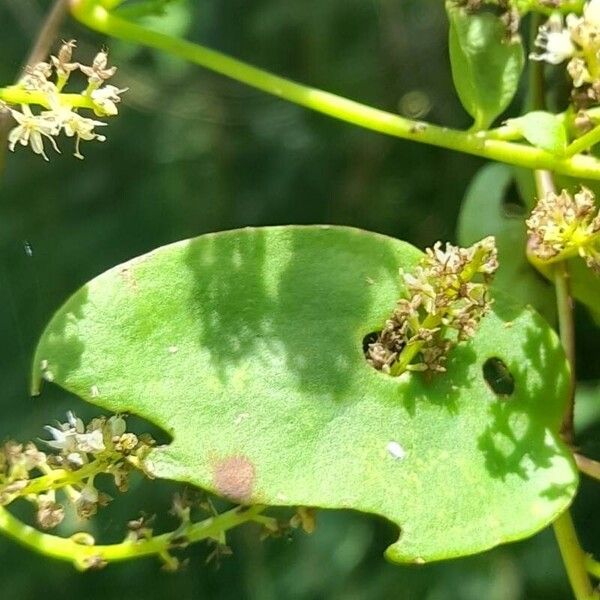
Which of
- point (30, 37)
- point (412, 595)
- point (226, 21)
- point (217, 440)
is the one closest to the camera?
point (217, 440)

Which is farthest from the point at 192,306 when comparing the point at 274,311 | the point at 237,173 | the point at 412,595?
the point at 237,173

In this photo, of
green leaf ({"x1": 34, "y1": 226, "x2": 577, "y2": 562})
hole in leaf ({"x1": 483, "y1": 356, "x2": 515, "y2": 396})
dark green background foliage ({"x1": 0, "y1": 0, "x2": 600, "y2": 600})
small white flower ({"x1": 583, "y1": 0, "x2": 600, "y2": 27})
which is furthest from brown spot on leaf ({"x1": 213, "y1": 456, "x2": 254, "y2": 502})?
dark green background foliage ({"x1": 0, "y1": 0, "x2": 600, "y2": 600})

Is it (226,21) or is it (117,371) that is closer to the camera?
(117,371)

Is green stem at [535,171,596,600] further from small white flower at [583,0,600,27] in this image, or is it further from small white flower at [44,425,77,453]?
small white flower at [44,425,77,453]

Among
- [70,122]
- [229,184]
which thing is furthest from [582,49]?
[229,184]

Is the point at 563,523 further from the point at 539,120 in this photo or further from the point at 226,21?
the point at 226,21

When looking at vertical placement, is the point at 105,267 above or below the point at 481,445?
below

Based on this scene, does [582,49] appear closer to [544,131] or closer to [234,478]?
[544,131]
